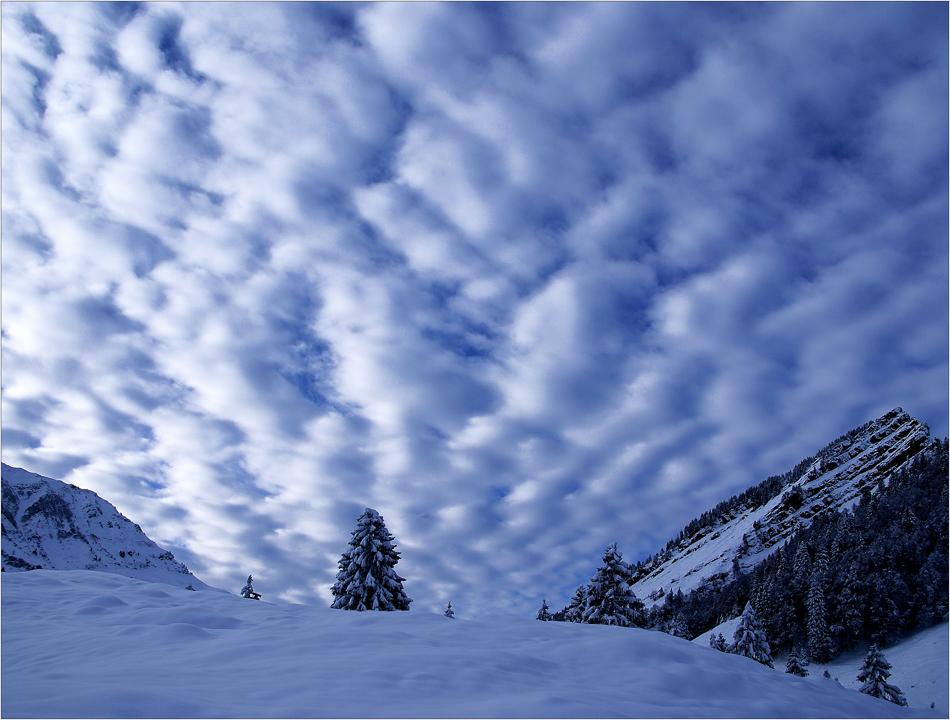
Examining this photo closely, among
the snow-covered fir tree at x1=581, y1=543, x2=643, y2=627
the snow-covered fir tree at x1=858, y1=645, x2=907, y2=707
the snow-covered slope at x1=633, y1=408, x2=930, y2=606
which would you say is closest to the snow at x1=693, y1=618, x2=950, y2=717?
the snow-covered fir tree at x1=858, y1=645, x2=907, y2=707

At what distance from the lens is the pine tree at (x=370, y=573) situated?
26.4 metres

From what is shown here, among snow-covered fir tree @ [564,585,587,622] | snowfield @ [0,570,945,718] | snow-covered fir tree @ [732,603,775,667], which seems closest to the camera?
snowfield @ [0,570,945,718]

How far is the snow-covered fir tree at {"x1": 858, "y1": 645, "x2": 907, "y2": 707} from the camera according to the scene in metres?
38.7

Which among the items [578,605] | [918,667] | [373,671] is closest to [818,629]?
[918,667]

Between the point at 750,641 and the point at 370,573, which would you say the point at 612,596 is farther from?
the point at 750,641

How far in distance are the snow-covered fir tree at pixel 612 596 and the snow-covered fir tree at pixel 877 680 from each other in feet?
76.4

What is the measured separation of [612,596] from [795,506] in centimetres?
16250

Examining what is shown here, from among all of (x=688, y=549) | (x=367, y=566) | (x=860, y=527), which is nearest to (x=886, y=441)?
(x=688, y=549)

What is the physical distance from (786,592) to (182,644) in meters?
82.4

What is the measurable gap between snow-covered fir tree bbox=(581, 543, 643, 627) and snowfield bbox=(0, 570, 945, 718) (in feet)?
68.0

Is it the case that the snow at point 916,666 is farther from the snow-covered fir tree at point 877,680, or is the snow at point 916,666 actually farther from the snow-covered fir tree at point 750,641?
the snow-covered fir tree at point 750,641

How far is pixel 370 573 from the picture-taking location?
27172 mm

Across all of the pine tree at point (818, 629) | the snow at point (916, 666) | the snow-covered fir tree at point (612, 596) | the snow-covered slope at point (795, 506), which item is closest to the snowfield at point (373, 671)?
the snow-covered fir tree at point (612, 596)

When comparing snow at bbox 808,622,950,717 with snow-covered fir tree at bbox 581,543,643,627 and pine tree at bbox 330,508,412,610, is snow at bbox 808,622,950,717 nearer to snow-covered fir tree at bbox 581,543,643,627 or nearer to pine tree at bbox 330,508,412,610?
snow-covered fir tree at bbox 581,543,643,627
